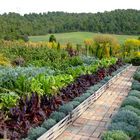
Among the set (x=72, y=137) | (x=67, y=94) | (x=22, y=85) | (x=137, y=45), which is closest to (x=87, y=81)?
(x=67, y=94)

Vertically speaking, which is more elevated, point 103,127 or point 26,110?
point 26,110

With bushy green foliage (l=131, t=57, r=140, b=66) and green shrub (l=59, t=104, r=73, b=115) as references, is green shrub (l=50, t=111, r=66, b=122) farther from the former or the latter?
bushy green foliage (l=131, t=57, r=140, b=66)

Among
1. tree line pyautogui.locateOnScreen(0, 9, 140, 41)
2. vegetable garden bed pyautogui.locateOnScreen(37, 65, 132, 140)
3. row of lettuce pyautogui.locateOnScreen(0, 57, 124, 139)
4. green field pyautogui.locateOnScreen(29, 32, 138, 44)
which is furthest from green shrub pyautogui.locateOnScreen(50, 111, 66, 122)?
green field pyautogui.locateOnScreen(29, 32, 138, 44)

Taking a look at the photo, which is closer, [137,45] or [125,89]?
[125,89]

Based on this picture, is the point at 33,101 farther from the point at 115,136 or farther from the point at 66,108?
the point at 115,136

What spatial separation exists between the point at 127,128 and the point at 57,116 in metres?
2.36

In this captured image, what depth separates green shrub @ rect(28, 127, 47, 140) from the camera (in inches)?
337

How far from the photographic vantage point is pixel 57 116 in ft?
34.2

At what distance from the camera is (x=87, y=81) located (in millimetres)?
18078

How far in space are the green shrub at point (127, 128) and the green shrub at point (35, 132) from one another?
1665 millimetres

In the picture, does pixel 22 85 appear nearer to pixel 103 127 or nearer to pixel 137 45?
pixel 103 127

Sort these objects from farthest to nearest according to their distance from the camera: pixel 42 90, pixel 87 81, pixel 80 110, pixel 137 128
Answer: pixel 87 81 < pixel 42 90 < pixel 80 110 < pixel 137 128

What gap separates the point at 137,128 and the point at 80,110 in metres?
3.15

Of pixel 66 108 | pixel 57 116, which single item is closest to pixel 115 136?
pixel 57 116
